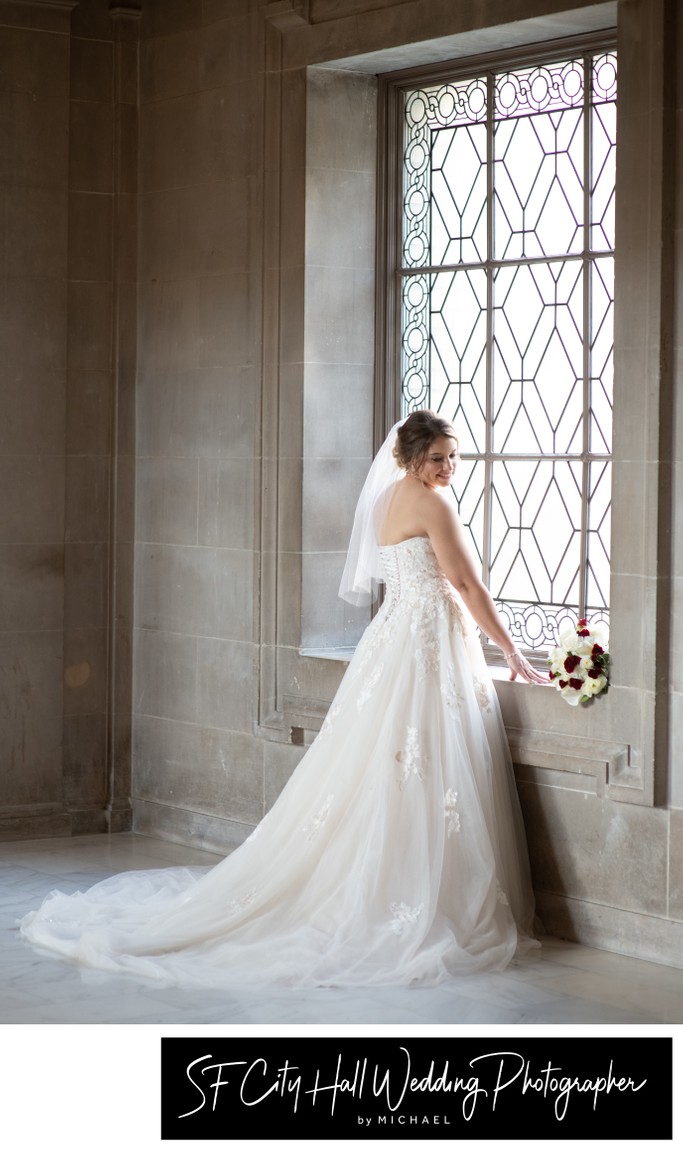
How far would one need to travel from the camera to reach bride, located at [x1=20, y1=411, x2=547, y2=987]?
17.4 feet

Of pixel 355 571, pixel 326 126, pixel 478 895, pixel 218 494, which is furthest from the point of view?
pixel 218 494

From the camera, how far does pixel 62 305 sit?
7387 mm

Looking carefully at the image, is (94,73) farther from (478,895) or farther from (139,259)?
(478,895)

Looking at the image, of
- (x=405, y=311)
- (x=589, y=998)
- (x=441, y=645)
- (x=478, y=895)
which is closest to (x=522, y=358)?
(x=405, y=311)

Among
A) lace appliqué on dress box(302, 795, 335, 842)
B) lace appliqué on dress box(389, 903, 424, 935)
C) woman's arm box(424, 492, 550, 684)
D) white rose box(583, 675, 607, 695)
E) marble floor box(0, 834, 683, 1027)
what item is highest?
woman's arm box(424, 492, 550, 684)

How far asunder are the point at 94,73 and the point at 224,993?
437 centimetres

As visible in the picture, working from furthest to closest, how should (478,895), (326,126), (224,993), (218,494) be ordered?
(218,494) → (326,126) → (478,895) → (224,993)

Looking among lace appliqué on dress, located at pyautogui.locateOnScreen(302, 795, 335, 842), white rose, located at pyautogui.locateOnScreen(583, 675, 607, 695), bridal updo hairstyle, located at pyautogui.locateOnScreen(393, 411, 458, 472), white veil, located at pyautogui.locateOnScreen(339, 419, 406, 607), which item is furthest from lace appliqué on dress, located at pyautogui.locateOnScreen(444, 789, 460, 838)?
bridal updo hairstyle, located at pyautogui.locateOnScreen(393, 411, 458, 472)

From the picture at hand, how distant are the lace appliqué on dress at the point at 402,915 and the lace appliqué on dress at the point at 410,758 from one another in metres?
0.41

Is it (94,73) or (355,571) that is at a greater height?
(94,73)

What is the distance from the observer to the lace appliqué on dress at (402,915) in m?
5.34

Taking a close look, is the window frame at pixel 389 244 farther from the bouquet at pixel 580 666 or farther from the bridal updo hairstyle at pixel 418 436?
the bouquet at pixel 580 666

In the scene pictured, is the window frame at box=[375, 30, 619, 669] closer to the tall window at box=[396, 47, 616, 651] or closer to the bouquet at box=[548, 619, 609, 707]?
the tall window at box=[396, 47, 616, 651]

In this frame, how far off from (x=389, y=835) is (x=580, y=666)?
850 millimetres
